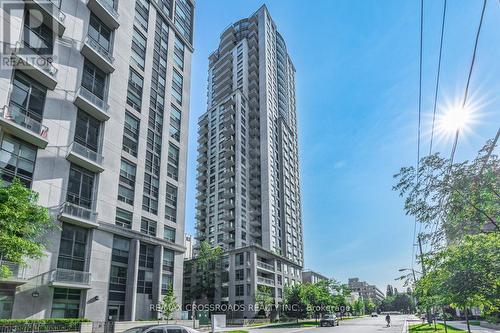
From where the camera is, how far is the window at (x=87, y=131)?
32375mm

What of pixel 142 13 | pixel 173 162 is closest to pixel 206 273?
pixel 173 162

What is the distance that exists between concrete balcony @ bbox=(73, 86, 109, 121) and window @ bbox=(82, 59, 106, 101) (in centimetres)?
62

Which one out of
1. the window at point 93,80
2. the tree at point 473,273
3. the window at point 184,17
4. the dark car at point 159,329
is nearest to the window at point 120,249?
the window at point 93,80

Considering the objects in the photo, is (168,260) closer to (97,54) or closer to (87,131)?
(87,131)

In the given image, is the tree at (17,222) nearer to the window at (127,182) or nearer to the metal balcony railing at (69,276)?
the metal balcony railing at (69,276)

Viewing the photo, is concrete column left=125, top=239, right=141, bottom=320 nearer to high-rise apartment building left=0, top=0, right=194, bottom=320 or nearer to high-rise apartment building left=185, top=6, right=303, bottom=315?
high-rise apartment building left=0, top=0, right=194, bottom=320

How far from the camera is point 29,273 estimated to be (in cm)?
2541

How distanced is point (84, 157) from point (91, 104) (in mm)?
5250

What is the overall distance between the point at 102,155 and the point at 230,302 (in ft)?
134

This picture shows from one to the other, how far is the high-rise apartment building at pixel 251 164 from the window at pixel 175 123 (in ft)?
87.8

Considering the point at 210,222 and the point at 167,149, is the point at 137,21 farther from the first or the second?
the point at 210,222

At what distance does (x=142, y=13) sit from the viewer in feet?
146

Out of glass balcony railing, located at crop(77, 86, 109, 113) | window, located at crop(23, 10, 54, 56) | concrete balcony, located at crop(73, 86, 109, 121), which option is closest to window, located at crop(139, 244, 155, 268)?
concrete balcony, located at crop(73, 86, 109, 121)

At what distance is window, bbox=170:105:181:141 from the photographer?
47.0 m
